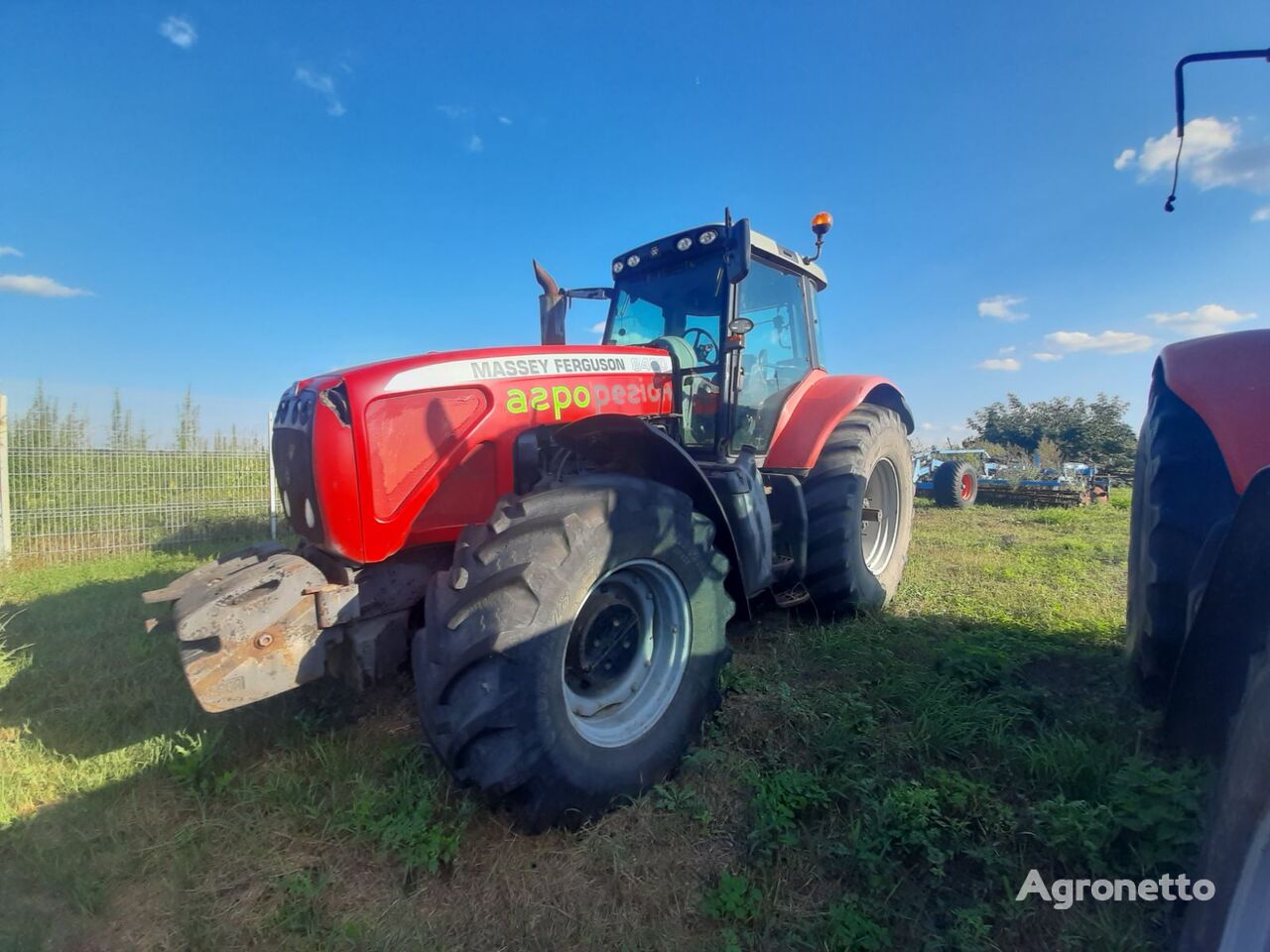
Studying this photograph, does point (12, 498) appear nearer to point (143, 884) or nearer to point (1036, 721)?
point (143, 884)

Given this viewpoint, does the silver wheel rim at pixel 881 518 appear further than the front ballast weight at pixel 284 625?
Yes

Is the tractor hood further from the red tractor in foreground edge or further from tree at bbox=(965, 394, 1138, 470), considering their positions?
tree at bbox=(965, 394, 1138, 470)

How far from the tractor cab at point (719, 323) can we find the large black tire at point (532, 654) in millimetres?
1487

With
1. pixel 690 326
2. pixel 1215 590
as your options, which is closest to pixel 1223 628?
pixel 1215 590

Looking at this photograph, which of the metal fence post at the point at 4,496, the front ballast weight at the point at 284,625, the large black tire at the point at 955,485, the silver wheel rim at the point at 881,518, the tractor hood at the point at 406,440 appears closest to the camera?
the front ballast weight at the point at 284,625

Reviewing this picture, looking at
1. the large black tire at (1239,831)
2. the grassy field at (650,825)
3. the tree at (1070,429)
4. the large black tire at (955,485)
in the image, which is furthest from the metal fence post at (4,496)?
the tree at (1070,429)

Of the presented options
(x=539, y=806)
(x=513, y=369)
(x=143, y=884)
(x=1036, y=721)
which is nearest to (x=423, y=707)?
(x=539, y=806)

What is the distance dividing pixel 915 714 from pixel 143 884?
2.71 m

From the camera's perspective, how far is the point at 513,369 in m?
2.73

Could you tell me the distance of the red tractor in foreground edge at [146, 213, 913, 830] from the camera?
195 cm

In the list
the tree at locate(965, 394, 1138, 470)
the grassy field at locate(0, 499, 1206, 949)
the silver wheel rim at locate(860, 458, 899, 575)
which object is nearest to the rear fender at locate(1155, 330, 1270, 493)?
the grassy field at locate(0, 499, 1206, 949)

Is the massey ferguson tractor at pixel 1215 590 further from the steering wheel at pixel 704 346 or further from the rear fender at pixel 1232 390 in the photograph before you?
the steering wheel at pixel 704 346

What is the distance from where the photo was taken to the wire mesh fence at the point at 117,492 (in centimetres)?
696

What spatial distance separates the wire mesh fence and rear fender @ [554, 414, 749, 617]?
287 inches
